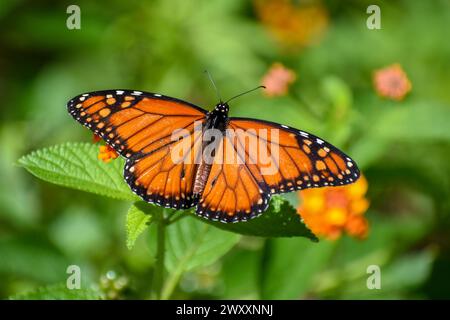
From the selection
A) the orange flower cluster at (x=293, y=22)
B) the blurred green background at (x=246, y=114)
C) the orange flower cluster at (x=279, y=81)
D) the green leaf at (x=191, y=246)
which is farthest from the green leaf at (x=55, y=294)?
the orange flower cluster at (x=293, y=22)

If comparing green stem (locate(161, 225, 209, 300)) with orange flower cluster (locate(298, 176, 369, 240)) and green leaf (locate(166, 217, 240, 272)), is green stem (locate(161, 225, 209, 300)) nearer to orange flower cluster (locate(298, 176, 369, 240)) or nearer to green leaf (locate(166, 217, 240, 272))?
green leaf (locate(166, 217, 240, 272))

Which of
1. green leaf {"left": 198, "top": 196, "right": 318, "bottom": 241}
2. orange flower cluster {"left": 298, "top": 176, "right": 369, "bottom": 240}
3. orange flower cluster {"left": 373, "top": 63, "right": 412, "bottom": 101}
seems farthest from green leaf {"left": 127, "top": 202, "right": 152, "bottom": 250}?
orange flower cluster {"left": 373, "top": 63, "right": 412, "bottom": 101}

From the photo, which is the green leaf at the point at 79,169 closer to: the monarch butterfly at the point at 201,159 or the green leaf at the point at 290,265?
the monarch butterfly at the point at 201,159

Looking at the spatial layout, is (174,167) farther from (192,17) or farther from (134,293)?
(192,17)

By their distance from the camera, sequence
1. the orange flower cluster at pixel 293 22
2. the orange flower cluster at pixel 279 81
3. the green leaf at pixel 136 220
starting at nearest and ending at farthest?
1. the green leaf at pixel 136 220
2. the orange flower cluster at pixel 279 81
3. the orange flower cluster at pixel 293 22

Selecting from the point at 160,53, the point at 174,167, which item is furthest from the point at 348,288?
the point at 160,53
